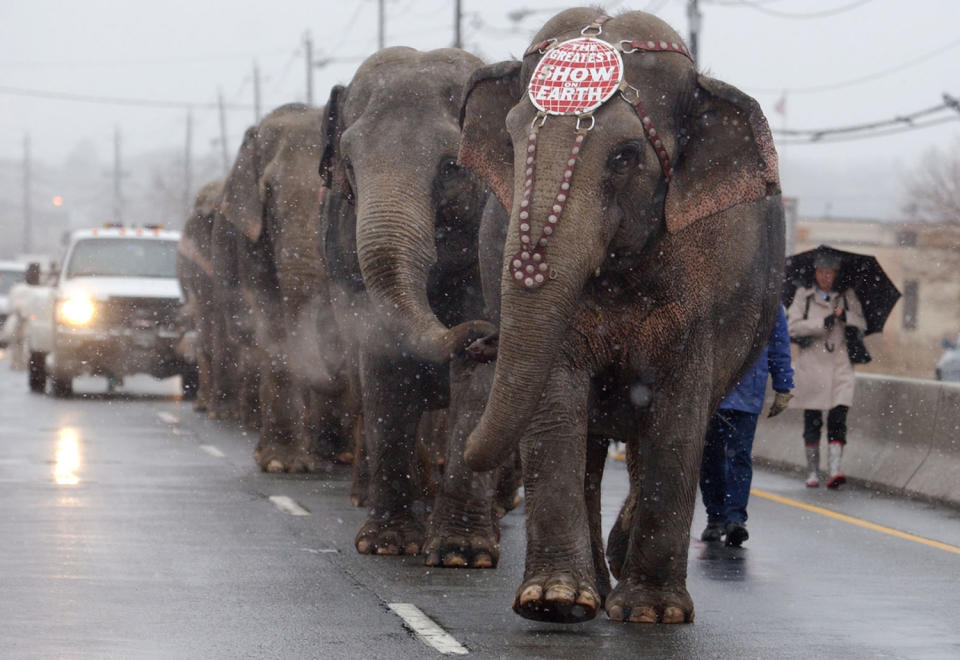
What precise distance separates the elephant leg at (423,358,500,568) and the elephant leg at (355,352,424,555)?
45 cm

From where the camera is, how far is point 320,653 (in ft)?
26.4

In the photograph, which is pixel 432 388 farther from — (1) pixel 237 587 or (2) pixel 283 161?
(2) pixel 283 161

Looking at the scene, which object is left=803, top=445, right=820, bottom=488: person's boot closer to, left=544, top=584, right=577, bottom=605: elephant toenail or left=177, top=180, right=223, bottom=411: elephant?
left=544, top=584, right=577, bottom=605: elephant toenail

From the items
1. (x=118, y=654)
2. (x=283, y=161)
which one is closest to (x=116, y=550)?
(x=118, y=654)

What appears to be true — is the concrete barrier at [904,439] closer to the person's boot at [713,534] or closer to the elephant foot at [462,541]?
the person's boot at [713,534]

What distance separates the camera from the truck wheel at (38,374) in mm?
29625

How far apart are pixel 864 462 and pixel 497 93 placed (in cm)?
850

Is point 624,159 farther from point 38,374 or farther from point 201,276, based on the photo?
point 38,374

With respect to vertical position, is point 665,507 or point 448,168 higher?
point 448,168

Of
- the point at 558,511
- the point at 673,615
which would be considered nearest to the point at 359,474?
the point at 673,615

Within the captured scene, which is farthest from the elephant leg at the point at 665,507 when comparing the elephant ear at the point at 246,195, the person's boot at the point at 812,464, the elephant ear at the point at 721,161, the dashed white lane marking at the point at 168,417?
the dashed white lane marking at the point at 168,417

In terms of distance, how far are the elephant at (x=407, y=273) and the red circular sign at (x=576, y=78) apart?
2.15 m

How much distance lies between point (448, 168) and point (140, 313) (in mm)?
16882

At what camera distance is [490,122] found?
8.81 meters
